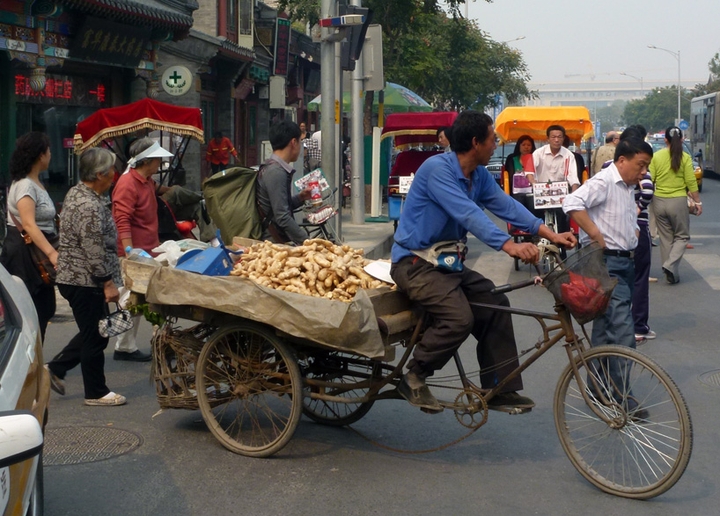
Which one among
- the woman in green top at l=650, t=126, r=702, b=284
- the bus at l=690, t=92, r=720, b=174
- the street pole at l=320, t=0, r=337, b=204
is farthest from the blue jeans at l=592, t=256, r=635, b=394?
the bus at l=690, t=92, r=720, b=174

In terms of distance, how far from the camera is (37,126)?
53.3ft

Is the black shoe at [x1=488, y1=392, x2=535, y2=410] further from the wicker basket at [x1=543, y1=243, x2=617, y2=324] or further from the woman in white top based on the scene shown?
the woman in white top

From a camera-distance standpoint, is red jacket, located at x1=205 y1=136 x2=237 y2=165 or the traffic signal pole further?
red jacket, located at x1=205 y1=136 x2=237 y2=165

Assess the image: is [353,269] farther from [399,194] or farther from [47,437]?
[399,194]

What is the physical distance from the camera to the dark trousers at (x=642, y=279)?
8.25 m

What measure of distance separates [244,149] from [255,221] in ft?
78.4

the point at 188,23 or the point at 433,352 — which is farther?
the point at 188,23

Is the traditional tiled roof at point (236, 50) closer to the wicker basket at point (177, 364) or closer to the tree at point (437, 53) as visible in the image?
the tree at point (437, 53)

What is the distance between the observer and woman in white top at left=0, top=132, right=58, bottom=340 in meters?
6.64

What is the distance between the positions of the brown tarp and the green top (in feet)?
24.5

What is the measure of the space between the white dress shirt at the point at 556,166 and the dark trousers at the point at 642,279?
365cm

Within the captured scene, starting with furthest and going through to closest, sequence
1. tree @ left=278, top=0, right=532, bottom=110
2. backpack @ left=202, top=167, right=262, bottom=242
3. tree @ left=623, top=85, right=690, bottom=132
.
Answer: tree @ left=623, top=85, right=690, bottom=132
tree @ left=278, top=0, right=532, bottom=110
backpack @ left=202, top=167, right=262, bottom=242

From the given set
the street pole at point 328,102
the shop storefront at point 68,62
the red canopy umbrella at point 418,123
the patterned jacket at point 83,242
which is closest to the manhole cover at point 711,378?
the patterned jacket at point 83,242

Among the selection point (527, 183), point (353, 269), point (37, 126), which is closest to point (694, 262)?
point (527, 183)
